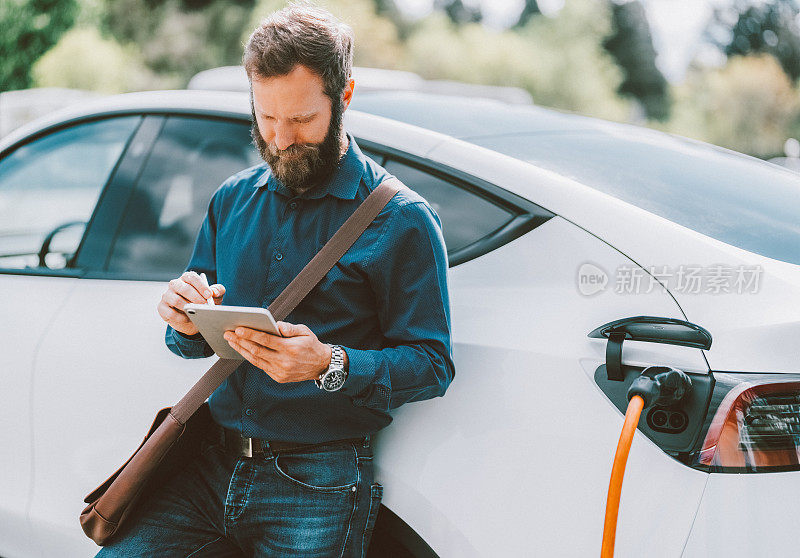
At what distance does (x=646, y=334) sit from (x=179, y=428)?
0.97m

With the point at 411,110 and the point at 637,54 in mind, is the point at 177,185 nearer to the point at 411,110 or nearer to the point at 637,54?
the point at 411,110

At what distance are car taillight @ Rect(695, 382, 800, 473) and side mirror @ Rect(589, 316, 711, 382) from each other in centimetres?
11

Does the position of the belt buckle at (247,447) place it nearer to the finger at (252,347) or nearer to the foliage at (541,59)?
the finger at (252,347)

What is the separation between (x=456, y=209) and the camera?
190 cm

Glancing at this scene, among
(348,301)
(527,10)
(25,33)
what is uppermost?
(527,10)

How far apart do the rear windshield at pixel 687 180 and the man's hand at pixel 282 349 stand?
2.43ft

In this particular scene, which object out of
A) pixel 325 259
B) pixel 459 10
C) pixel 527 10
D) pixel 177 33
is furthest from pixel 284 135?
pixel 459 10

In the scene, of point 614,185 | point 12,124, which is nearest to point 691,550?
point 614,185

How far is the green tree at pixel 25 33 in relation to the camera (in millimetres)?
20656

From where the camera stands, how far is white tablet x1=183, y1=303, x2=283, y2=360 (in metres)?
1.39

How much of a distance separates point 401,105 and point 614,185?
78cm

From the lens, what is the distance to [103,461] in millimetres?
2139

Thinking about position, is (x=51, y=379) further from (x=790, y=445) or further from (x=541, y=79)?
(x=541, y=79)

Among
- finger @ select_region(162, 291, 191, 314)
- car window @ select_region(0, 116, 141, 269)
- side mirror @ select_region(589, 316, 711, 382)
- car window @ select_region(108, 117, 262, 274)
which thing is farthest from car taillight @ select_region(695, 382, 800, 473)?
car window @ select_region(0, 116, 141, 269)
